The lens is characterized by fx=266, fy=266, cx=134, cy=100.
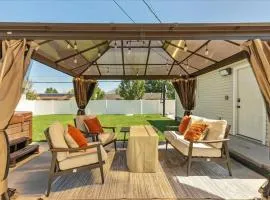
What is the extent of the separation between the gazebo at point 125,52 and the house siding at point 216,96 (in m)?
1.21

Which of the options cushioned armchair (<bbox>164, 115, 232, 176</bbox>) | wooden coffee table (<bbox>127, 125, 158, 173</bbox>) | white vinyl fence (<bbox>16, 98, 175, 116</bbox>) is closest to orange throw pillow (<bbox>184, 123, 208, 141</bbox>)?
cushioned armchair (<bbox>164, 115, 232, 176</bbox>)

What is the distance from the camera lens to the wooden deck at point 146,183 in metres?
3.86

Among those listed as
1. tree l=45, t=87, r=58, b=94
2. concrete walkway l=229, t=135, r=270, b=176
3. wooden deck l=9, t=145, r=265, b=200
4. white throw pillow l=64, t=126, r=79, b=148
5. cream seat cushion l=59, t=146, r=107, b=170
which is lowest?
wooden deck l=9, t=145, r=265, b=200

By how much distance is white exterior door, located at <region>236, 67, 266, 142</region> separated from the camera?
285 inches

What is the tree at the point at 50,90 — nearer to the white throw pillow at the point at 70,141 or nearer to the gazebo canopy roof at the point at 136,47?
the gazebo canopy roof at the point at 136,47

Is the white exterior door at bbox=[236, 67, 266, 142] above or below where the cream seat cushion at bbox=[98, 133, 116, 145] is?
above

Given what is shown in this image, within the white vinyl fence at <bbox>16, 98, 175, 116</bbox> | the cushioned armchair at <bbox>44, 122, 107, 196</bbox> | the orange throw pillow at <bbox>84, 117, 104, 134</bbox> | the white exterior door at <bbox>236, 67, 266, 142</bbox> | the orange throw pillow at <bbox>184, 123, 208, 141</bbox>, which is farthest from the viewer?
the white vinyl fence at <bbox>16, 98, 175, 116</bbox>

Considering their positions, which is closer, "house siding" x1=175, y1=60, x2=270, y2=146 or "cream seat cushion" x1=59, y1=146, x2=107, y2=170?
"cream seat cushion" x1=59, y1=146, x2=107, y2=170

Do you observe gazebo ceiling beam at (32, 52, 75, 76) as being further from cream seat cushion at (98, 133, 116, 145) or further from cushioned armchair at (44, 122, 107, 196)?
cream seat cushion at (98, 133, 116, 145)

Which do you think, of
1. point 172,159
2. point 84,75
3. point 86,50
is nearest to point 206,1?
point 84,75

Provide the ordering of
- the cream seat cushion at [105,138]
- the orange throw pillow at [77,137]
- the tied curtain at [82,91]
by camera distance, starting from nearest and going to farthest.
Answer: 1. the orange throw pillow at [77,137]
2. the cream seat cushion at [105,138]
3. the tied curtain at [82,91]

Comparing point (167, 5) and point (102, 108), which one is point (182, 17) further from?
point (102, 108)

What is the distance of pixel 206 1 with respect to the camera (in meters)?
12.8

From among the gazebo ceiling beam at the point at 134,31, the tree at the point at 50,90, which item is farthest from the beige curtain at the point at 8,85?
the tree at the point at 50,90
